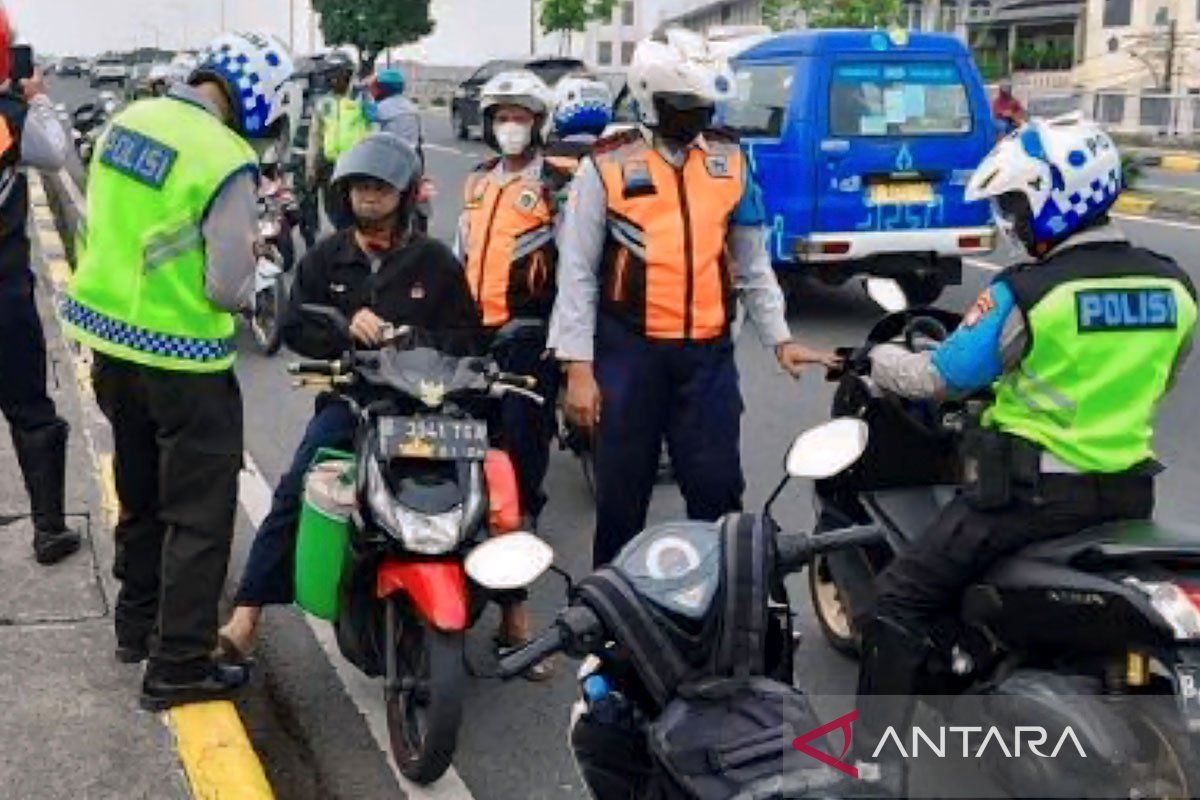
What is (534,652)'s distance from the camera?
8.67ft

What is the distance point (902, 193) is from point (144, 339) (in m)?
7.19

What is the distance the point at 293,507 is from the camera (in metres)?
4.56

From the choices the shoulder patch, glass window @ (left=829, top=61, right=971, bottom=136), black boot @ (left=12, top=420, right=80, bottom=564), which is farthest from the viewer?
glass window @ (left=829, top=61, right=971, bottom=136)

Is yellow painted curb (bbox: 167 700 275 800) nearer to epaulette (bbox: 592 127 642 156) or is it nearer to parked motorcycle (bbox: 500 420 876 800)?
parked motorcycle (bbox: 500 420 876 800)

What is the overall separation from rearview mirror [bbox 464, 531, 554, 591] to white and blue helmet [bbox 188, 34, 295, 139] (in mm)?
2039

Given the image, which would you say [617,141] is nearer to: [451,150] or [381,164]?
[381,164]

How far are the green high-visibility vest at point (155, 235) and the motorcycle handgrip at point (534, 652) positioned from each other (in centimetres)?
188

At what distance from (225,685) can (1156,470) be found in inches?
103

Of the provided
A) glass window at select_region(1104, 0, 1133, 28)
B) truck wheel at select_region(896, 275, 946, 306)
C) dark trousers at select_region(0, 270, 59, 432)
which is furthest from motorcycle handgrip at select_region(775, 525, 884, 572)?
glass window at select_region(1104, 0, 1133, 28)

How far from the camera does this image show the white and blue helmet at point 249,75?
167 inches

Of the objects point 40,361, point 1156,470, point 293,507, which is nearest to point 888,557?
point 1156,470

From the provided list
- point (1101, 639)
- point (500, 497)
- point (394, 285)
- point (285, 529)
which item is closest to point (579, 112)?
point (394, 285)

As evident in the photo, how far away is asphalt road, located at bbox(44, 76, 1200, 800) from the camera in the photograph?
4.22m

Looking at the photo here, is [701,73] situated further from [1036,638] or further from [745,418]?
[745,418]
